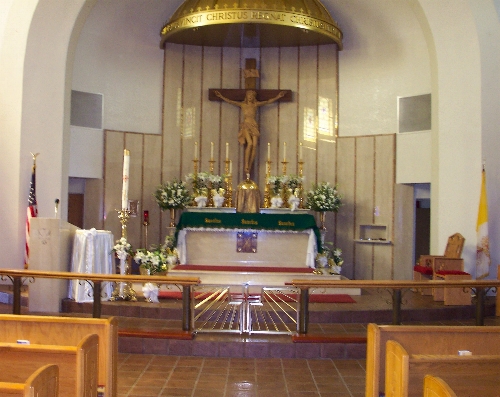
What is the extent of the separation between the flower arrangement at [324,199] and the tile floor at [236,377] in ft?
15.9

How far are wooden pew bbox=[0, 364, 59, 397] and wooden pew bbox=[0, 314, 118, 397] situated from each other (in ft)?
4.20

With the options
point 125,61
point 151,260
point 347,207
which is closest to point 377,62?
point 347,207

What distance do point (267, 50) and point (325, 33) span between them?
7.27 ft

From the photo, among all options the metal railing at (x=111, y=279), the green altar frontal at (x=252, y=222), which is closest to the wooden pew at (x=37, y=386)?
the metal railing at (x=111, y=279)

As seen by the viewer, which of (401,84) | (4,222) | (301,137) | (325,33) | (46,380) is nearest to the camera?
(46,380)

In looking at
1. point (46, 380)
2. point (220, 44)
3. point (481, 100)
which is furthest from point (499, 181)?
point (46, 380)

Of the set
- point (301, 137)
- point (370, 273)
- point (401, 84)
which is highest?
point (401, 84)

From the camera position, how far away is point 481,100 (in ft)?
31.3

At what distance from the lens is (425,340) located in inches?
153

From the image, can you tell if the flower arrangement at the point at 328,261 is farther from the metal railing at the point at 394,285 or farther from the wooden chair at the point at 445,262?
the metal railing at the point at 394,285

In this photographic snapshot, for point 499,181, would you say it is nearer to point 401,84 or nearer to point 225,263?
point 401,84

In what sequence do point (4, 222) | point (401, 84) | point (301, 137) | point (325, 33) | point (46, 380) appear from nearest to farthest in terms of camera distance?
point (46, 380) < point (4, 222) < point (325, 33) < point (401, 84) < point (301, 137)

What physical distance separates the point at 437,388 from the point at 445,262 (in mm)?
6792

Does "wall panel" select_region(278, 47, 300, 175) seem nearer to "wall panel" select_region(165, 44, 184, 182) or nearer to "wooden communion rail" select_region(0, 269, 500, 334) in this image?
"wall panel" select_region(165, 44, 184, 182)
